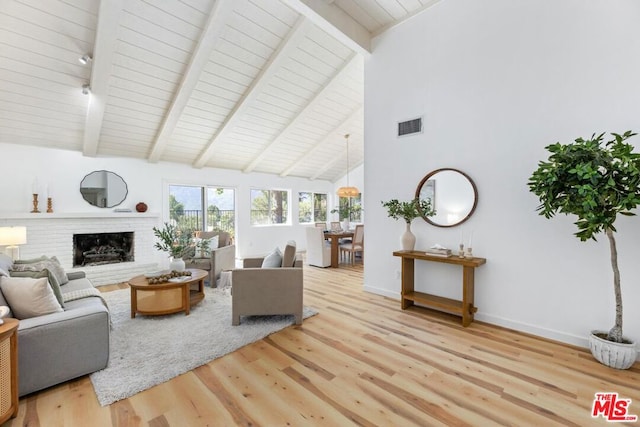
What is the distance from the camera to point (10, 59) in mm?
3314

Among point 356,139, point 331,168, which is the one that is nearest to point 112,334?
point 356,139

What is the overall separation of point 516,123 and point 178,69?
427cm

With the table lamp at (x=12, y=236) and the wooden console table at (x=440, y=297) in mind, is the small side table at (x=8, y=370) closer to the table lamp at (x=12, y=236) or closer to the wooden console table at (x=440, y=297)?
the table lamp at (x=12, y=236)

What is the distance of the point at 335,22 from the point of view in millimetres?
3576

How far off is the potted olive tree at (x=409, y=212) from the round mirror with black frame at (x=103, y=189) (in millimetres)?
5067

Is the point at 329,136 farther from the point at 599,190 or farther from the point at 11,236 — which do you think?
the point at 11,236

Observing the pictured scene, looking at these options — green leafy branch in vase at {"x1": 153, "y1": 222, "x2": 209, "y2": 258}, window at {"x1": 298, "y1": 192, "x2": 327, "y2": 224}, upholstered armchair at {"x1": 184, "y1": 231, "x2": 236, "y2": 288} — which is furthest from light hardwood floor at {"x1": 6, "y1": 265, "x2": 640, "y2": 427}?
window at {"x1": 298, "y1": 192, "x2": 327, "y2": 224}

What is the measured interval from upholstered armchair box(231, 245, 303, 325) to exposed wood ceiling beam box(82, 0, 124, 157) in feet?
9.66

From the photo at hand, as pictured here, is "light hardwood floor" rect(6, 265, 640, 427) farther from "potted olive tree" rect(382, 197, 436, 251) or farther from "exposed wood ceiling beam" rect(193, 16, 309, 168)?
"exposed wood ceiling beam" rect(193, 16, 309, 168)

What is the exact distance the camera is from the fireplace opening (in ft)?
16.4

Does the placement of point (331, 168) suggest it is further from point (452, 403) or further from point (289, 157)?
point (452, 403)

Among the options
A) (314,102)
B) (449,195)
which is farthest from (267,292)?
(314,102)

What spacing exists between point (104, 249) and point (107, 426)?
14.9ft
